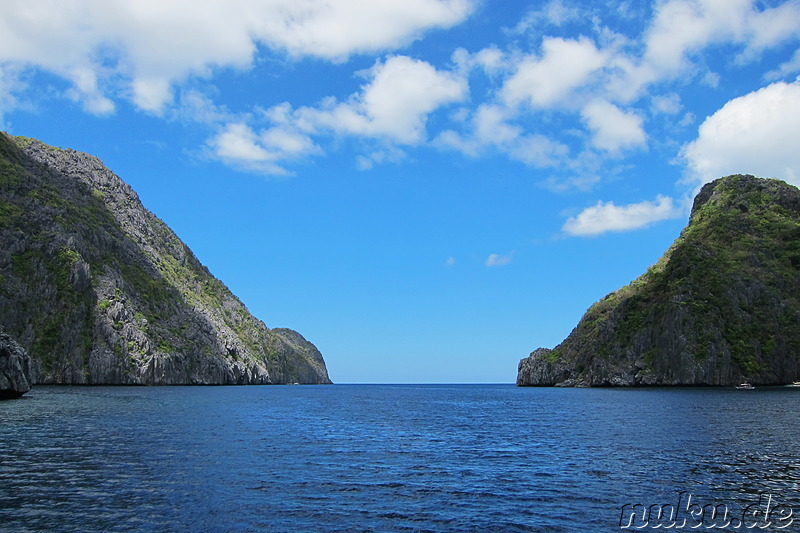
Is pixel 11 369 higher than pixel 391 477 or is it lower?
higher

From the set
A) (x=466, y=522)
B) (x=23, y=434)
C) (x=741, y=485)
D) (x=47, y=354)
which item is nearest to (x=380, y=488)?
(x=466, y=522)

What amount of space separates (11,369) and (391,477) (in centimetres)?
8924

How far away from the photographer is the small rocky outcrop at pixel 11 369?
9350 centimetres

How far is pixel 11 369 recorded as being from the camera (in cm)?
9675

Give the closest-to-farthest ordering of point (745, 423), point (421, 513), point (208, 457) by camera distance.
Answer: point (421, 513) → point (208, 457) → point (745, 423)

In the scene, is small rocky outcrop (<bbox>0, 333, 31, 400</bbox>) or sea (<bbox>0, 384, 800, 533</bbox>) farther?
small rocky outcrop (<bbox>0, 333, 31, 400</bbox>)

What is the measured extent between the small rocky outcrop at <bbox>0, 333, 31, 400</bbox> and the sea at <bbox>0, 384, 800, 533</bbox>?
27889 millimetres

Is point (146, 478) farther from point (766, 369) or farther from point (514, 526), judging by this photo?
point (766, 369)

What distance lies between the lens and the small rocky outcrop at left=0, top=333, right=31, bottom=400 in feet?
307

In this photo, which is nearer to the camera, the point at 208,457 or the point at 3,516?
the point at 3,516

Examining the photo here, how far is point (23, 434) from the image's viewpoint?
184 feet

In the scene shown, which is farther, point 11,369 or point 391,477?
point 11,369

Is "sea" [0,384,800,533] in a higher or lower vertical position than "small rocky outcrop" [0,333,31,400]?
lower

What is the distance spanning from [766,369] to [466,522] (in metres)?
215
